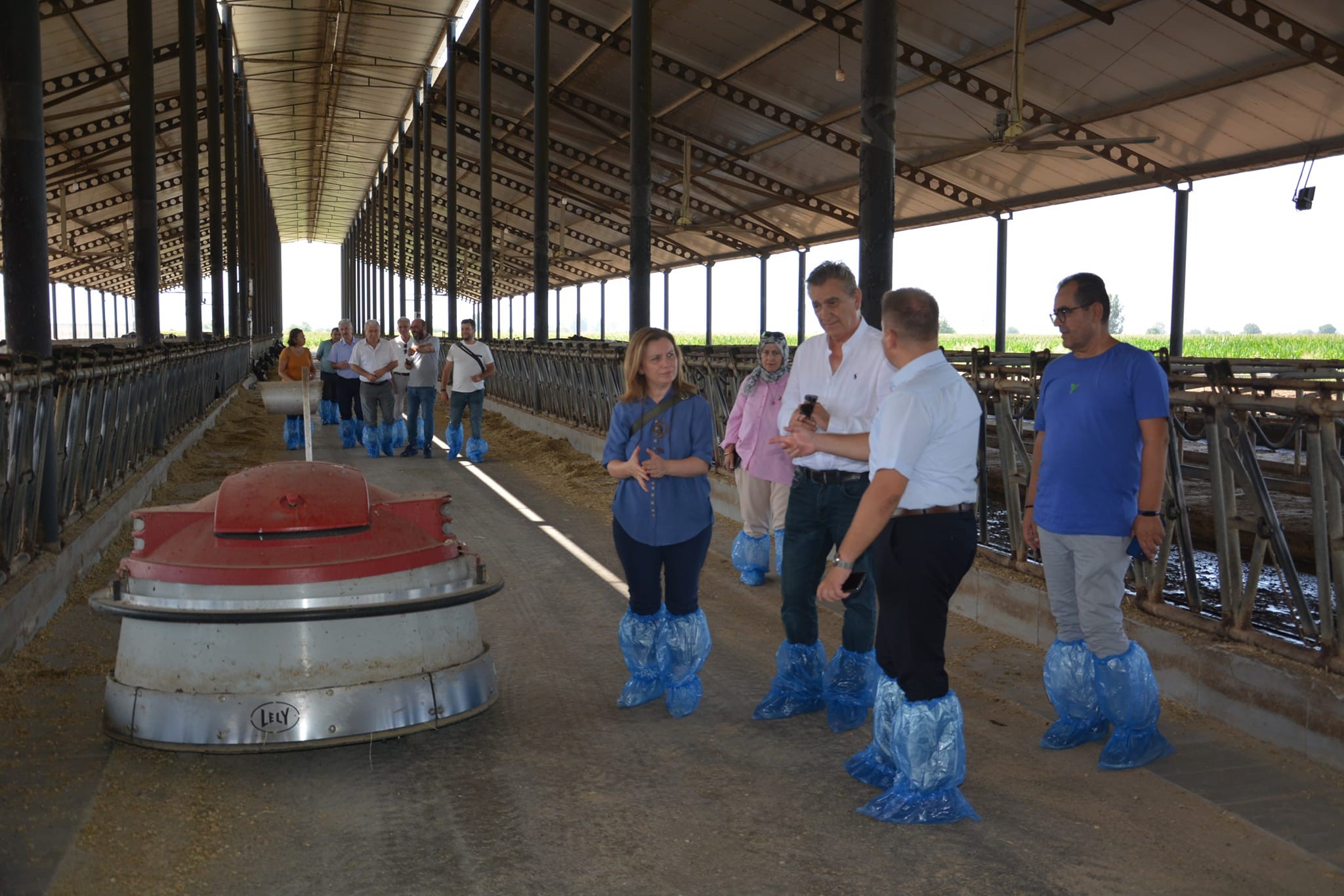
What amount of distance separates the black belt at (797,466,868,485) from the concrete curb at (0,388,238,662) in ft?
12.0

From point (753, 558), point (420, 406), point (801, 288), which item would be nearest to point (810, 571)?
point (753, 558)

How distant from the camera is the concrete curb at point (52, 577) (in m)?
5.47

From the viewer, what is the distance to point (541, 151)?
22.5m

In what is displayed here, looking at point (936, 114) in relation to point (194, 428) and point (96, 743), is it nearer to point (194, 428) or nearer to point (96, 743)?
point (194, 428)

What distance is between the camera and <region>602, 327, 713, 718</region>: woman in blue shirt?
4816 millimetres

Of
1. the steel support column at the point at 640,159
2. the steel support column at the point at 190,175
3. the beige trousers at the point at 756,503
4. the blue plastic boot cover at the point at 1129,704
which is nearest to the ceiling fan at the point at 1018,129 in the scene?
the steel support column at the point at 640,159

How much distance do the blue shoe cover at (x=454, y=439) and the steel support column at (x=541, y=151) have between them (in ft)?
27.2

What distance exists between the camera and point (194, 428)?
1540 cm

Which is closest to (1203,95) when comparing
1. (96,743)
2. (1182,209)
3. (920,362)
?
(1182,209)

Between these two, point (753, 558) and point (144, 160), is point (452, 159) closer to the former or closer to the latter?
point (144, 160)

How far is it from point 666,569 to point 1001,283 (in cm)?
2198

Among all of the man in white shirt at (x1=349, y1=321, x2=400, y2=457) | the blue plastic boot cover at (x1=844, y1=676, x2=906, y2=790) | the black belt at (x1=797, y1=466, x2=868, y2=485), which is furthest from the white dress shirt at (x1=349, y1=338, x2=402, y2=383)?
the blue plastic boot cover at (x1=844, y1=676, x2=906, y2=790)

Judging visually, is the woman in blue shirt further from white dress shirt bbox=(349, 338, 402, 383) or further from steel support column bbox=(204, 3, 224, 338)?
steel support column bbox=(204, 3, 224, 338)

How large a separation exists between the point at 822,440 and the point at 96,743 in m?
2.90
